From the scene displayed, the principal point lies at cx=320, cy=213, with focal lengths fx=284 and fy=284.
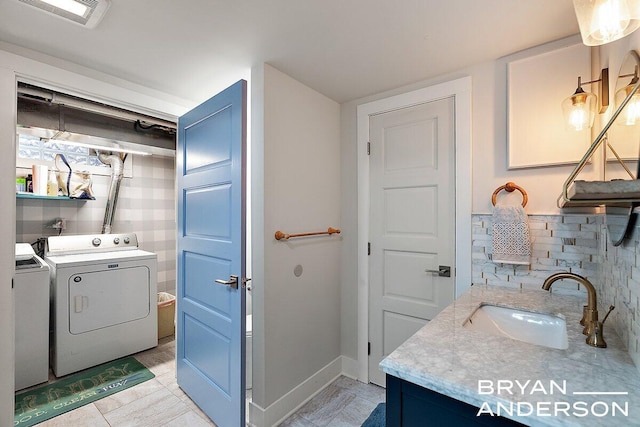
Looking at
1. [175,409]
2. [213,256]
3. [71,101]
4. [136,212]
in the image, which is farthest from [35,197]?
[175,409]

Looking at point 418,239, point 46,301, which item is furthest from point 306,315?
point 46,301

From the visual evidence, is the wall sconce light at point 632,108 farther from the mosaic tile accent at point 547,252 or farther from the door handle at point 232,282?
the door handle at point 232,282

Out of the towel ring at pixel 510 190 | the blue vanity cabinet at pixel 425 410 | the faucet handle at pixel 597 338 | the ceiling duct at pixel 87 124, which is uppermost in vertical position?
the ceiling duct at pixel 87 124

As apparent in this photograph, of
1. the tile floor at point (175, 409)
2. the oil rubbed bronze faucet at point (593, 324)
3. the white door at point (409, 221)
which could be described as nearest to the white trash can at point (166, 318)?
the tile floor at point (175, 409)

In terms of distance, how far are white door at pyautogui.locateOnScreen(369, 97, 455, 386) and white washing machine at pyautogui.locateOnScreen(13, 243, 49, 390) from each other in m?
2.58

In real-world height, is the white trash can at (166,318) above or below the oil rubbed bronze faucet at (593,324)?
below

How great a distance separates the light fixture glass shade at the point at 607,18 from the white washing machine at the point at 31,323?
3.37 meters

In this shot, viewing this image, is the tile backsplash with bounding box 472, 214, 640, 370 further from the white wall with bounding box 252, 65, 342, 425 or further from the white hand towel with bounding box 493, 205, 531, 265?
the white wall with bounding box 252, 65, 342, 425

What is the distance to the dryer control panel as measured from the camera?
2.70 m

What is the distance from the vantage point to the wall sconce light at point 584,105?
4.20ft

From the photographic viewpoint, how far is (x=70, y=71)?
5.60ft

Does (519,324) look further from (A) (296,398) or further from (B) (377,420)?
(A) (296,398)

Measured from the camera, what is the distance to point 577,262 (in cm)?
147

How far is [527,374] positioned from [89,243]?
361 cm
